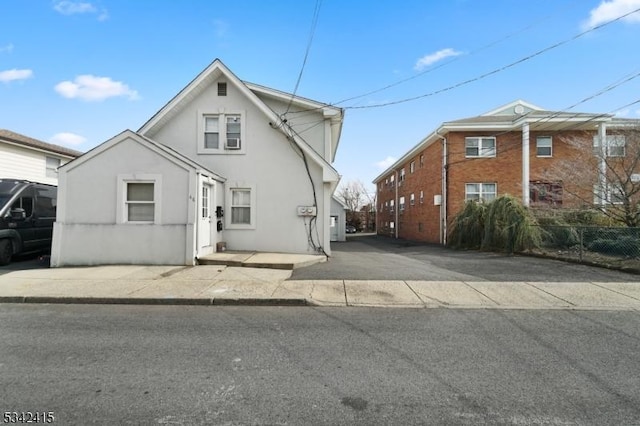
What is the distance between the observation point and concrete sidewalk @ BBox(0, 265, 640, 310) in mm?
6637

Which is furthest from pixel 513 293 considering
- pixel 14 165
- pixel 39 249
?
pixel 14 165

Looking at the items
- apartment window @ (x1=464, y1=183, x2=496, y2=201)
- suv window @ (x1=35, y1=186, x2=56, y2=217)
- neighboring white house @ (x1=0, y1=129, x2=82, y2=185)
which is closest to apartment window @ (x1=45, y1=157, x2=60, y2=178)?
neighboring white house @ (x1=0, y1=129, x2=82, y2=185)

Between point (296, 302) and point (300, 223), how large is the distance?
6502mm

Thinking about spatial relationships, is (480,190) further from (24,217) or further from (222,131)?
(24,217)

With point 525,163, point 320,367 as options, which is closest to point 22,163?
point 320,367

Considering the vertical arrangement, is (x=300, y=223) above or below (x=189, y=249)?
above

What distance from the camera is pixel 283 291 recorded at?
23.8ft

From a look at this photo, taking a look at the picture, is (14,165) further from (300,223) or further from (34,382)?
(34,382)

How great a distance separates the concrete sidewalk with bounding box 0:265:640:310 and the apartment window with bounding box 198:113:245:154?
5.60 meters

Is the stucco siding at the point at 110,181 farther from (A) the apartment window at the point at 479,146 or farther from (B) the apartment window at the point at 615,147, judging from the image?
(B) the apartment window at the point at 615,147

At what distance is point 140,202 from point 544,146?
21838 millimetres

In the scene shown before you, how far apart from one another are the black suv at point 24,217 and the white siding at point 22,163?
4825 millimetres

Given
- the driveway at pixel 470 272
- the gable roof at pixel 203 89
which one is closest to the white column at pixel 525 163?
the driveway at pixel 470 272

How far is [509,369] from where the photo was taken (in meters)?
3.90
